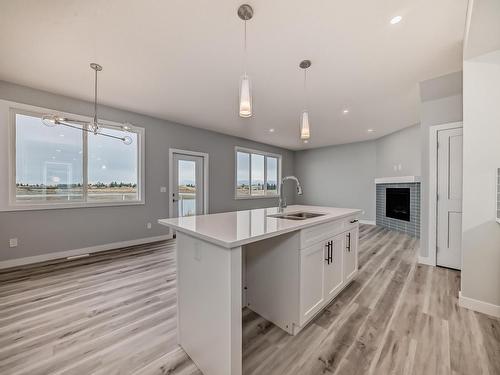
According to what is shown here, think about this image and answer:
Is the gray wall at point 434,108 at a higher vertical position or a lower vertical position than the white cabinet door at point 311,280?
higher

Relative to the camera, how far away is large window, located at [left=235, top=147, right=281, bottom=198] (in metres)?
6.30

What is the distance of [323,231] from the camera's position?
1938 mm

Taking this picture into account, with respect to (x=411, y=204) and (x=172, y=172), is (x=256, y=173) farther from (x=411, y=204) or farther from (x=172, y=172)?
(x=411, y=204)

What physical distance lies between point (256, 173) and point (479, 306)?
552 centimetres

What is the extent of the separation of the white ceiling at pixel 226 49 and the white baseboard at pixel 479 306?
2541mm

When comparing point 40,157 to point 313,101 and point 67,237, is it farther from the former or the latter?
point 313,101

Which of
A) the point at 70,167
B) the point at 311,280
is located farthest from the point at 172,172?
the point at 311,280

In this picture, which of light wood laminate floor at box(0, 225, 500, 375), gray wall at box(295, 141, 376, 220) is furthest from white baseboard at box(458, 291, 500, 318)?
gray wall at box(295, 141, 376, 220)

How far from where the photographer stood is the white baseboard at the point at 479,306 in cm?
193

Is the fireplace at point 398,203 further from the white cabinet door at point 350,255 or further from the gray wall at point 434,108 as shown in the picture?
the white cabinet door at point 350,255

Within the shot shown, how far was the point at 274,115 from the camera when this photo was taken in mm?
4344

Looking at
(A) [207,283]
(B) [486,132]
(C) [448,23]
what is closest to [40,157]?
(A) [207,283]

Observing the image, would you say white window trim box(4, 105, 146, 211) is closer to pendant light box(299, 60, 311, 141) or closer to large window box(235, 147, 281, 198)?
large window box(235, 147, 281, 198)

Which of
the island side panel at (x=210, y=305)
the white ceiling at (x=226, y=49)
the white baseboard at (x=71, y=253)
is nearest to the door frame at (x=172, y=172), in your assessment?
the white baseboard at (x=71, y=253)
